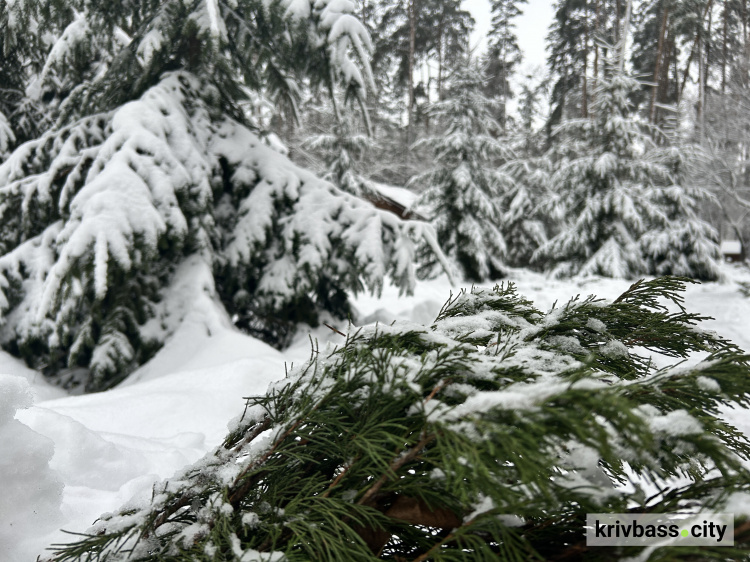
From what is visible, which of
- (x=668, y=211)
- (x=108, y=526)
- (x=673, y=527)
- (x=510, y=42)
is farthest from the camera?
(x=510, y=42)

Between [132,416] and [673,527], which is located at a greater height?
[673,527]

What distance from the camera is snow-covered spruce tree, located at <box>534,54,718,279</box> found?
10484mm

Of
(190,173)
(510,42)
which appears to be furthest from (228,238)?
(510,42)

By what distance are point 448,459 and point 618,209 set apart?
37.4 feet

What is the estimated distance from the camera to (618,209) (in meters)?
10.4

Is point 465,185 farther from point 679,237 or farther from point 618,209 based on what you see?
point 679,237

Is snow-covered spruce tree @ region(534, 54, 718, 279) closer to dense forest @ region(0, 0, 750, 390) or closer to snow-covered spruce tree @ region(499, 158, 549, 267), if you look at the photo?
snow-covered spruce tree @ region(499, 158, 549, 267)

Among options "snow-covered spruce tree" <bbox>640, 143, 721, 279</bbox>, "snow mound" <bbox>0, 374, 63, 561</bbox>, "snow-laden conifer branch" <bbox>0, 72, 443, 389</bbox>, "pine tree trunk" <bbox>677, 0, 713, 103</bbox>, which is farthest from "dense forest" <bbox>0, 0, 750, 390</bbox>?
"pine tree trunk" <bbox>677, 0, 713, 103</bbox>

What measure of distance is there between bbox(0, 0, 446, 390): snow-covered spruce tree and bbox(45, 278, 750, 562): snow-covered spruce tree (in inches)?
95.4

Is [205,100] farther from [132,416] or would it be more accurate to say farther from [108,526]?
[108,526]

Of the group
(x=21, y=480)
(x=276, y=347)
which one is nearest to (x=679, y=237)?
(x=276, y=347)

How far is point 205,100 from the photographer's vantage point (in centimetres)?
403

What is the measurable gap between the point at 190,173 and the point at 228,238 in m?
0.71

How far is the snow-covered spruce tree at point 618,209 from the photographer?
10.5 meters
